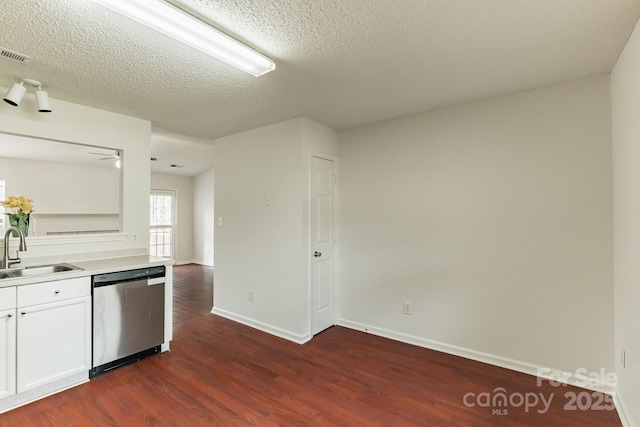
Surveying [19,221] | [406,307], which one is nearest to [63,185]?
[19,221]

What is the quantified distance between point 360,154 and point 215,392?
8.87 ft

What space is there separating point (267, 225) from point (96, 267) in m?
1.61

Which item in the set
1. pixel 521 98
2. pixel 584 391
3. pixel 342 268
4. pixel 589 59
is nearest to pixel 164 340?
pixel 342 268

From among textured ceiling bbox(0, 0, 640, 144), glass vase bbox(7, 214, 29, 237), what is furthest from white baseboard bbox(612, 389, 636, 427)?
glass vase bbox(7, 214, 29, 237)

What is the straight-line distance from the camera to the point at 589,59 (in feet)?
6.63

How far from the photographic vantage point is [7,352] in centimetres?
198

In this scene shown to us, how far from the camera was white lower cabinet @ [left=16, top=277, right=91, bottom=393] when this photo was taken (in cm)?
205

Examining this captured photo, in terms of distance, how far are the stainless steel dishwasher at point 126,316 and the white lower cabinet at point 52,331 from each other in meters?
0.08

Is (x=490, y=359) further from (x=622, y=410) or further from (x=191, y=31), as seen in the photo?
(x=191, y=31)

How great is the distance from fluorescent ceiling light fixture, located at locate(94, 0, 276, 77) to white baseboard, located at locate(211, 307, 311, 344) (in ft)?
8.29

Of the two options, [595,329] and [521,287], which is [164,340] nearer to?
[521,287]

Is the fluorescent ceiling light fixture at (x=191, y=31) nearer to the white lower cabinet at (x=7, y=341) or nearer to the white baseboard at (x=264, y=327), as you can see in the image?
the white lower cabinet at (x=7, y=341)

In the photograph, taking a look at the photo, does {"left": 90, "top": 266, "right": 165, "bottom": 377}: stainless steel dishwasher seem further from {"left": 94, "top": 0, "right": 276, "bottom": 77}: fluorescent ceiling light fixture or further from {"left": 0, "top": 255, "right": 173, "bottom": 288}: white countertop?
{"left": 94, "top": 0, "right": 276, "bottom": 77}: fluorescent ceiling light fixture

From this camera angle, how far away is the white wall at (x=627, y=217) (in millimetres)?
1682
